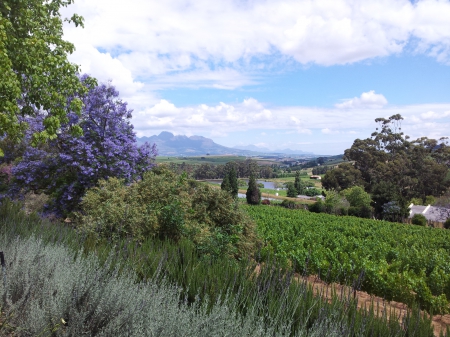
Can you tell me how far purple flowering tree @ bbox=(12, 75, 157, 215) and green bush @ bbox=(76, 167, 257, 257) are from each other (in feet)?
6.39

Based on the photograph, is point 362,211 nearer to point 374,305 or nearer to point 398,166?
point 398,166

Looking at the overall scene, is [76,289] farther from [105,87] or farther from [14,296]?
[105,87]

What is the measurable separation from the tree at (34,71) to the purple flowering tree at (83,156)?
117 inches

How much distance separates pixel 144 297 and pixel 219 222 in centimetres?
553

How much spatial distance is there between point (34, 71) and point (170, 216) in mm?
4399

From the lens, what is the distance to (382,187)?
38.8 metres

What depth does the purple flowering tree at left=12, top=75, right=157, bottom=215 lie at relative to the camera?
10797 mm

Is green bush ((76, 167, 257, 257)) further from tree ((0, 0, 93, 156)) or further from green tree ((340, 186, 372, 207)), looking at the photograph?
green tree ((340, 186, 372, 207))

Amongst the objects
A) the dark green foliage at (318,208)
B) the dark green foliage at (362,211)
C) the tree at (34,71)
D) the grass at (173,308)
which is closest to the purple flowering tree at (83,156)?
the tree at (34,71)

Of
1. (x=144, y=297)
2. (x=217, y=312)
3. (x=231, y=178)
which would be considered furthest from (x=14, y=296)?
(x=231, y=178)

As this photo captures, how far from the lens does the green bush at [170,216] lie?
22.6 feet

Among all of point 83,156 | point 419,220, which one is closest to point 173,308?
point 83,156

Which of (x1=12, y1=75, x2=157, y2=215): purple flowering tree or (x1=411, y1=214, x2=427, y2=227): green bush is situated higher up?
(x1=12, y1=75, x2=157, y2=215): purple flowering tree

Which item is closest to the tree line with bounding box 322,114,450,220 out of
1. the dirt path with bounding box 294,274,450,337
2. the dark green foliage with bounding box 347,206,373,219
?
the dark green foliage with bounding box 347,206,373,219
